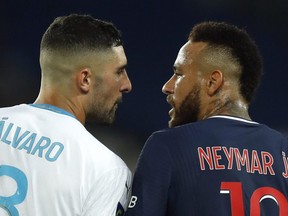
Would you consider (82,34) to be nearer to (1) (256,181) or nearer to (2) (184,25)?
(1) (256,181)

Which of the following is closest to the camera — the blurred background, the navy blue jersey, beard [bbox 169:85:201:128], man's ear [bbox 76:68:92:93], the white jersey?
the white jersey

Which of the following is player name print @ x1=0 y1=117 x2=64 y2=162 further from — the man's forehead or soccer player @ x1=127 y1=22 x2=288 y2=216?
the man's forehead

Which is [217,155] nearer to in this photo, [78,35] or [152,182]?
[152,182]

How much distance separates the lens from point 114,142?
185 inches

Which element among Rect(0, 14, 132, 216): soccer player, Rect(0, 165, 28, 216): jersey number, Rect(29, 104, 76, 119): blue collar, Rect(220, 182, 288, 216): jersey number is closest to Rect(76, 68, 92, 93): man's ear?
Rect(0, 14, 132, 216): soccer player

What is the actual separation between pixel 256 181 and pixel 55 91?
66 centimetres

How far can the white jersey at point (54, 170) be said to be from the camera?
1.72 m

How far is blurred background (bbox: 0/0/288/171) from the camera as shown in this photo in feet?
15.5

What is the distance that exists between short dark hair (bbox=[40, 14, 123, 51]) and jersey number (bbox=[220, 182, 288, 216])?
60 cm

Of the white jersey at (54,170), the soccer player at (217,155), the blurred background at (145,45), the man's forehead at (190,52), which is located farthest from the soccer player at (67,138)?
the blurred background at (145,45)

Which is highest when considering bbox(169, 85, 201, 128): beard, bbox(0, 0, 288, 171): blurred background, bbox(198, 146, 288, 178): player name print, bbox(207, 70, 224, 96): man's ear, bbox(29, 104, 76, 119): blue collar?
bbox(0, 0, 288, 171): blurred background

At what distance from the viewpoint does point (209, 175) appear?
184 cm

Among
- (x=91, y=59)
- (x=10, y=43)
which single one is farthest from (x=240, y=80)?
(x=10, y=43)

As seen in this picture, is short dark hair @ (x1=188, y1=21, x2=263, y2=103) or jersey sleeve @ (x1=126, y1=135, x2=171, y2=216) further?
short dark hair @ (x1=188, y1=21, x2=263, y2=103)
